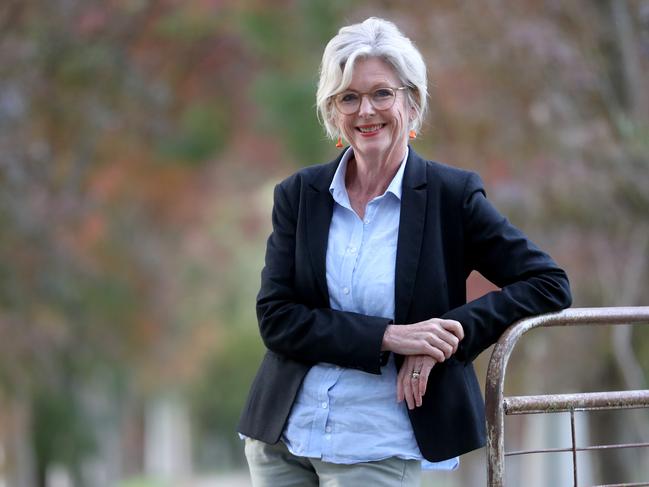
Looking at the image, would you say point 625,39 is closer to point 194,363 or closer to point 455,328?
point 455,328

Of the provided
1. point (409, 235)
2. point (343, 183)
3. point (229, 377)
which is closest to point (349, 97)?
point (343, 183)

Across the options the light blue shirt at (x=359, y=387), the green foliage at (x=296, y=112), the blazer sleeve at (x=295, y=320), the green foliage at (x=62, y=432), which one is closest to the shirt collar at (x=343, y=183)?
the light blue shirt at (x=359, y=387)

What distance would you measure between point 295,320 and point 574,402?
740mm

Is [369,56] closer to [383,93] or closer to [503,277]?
[383,93]

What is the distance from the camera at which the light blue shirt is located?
3156mm

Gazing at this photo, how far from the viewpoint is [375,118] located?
10.6 ft

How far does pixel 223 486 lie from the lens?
1368 inches

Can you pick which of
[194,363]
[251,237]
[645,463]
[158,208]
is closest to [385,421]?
[645,463]

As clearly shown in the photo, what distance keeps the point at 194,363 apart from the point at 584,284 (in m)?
14.5

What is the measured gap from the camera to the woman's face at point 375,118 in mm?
3193

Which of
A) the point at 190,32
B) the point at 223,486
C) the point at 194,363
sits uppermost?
the point at 190,32

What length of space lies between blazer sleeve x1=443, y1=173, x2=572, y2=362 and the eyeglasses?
293mm

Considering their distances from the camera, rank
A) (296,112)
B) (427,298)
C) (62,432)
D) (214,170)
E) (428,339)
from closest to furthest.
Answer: (428,339)
(427,298)
(296,112)
(62,432)
(214,170)

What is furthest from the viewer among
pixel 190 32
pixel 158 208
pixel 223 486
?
pixel 223 486
